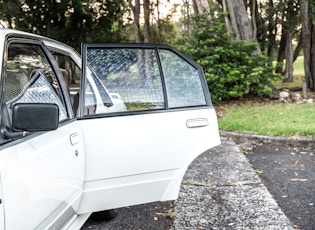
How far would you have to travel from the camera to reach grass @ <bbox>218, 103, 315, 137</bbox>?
718 cm

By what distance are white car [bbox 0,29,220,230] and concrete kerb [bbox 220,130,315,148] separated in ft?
13.5

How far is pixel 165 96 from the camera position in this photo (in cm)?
298

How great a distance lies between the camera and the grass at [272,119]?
718 centimetres

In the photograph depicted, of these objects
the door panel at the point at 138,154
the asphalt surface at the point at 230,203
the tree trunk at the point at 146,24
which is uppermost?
the tree trunk at the point at 146,24

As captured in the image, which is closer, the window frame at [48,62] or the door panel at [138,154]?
the window frame at [48,62]

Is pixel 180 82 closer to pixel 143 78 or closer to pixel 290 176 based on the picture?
pixel 143 78

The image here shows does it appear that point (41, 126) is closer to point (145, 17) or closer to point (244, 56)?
point (244, 56)

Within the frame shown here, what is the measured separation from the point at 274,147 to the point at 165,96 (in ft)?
14.2

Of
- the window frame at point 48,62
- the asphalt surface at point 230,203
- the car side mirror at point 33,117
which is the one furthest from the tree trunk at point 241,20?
the car side mirror at point 33,117

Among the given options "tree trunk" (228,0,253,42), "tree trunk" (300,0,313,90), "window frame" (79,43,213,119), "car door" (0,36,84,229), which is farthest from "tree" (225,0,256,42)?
"car door" (0,36,84,229)

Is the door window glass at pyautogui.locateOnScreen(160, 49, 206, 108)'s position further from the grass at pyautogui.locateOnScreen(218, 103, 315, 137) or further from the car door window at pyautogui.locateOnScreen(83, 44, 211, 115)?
the grass at pyautogui.locateOnScreen(218, 103, 315, 137)

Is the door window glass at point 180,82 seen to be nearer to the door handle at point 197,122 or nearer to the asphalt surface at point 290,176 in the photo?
the door handle at point 197,122

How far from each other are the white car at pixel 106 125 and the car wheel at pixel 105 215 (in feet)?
2.29

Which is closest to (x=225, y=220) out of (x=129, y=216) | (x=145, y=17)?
(x=129, y=216)
